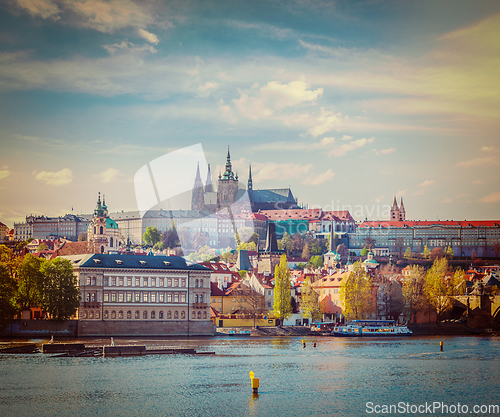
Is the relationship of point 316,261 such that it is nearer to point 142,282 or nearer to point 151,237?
point 151,237

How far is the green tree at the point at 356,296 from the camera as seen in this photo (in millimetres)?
79312

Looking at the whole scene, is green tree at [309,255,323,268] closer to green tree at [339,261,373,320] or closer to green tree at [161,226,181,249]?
green tree at [161,226,181,249]

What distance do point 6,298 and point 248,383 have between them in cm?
2638

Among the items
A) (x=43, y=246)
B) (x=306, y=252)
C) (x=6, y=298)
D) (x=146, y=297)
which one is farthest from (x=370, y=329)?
(x=43, y=246)

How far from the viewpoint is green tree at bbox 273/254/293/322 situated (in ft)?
256

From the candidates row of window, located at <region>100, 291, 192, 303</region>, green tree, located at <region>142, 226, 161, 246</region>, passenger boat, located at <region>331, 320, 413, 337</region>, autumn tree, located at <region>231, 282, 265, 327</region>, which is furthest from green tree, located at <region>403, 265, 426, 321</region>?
green tree, located at <region>142, 226, 161, 246</region>

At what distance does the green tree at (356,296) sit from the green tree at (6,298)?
1389 inches

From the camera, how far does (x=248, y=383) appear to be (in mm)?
37594

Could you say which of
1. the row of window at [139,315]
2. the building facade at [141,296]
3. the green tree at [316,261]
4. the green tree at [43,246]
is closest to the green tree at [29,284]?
the building facade at [141,296]

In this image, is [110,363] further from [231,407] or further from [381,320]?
[381,320]

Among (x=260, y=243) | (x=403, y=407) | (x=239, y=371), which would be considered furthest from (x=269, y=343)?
(x=260, y=243)

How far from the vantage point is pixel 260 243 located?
6909 inches

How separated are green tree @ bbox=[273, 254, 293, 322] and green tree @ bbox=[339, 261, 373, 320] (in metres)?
5.91

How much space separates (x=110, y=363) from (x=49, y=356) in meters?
4.56
